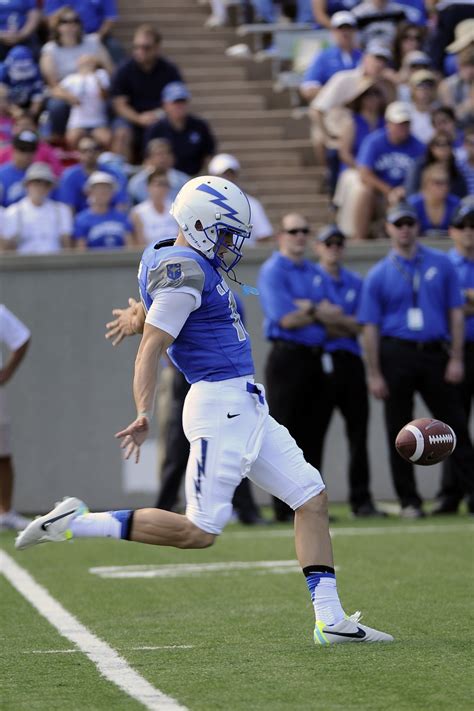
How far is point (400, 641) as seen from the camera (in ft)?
20.9

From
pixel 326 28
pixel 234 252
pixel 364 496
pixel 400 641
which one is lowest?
pixel 364 496

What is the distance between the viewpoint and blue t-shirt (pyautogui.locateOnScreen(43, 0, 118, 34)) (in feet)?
54.9

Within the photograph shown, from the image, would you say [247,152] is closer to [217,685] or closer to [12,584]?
[12,584]

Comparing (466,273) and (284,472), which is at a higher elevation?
(466,273)

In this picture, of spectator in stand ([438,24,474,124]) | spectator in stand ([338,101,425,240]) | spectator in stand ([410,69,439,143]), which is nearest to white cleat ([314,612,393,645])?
spectator in stand ([338,101,425,240])

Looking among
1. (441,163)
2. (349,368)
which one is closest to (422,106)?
(441,163)

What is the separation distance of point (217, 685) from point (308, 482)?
1.22 meters

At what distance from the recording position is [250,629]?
686 centimetres

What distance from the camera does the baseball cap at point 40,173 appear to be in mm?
A: 13141

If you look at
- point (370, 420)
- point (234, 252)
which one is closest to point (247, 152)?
point (370, 420)

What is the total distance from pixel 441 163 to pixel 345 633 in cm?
795

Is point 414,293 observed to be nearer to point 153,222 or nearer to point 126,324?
point 153,222

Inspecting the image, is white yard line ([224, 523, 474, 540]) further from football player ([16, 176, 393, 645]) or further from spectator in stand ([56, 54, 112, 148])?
spectator in stand ([56, 54, 112, 148])

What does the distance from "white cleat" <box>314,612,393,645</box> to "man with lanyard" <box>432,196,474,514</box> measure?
19.5 feet
